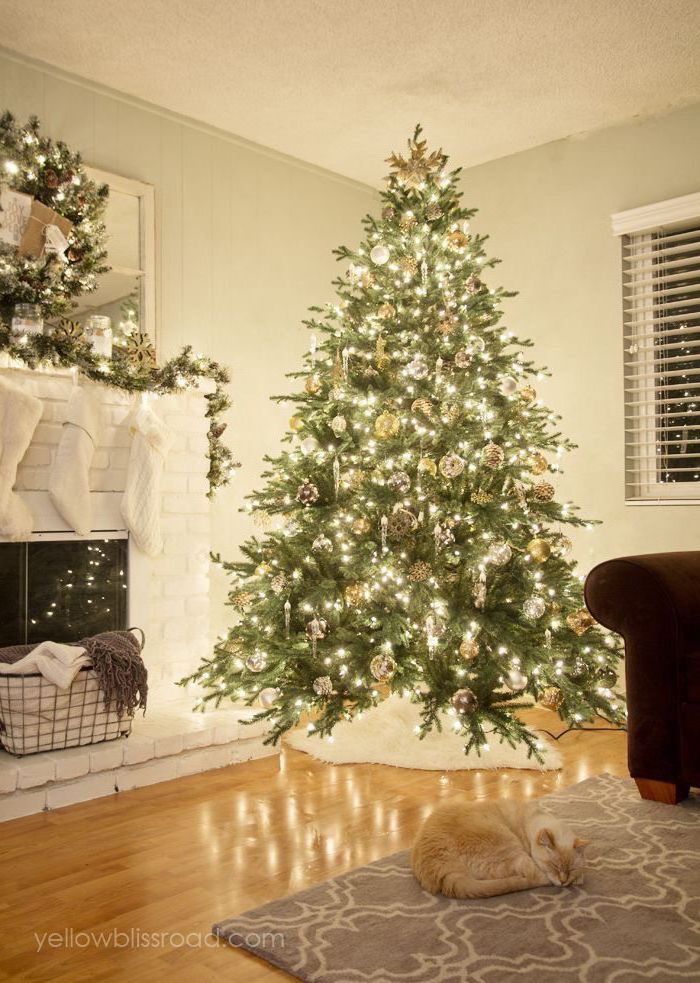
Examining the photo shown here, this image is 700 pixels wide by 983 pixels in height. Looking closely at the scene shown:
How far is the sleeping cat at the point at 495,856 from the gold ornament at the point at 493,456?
140 centimetres

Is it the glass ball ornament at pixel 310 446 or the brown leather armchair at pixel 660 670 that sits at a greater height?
the glass ball ornament at pixel 310 446

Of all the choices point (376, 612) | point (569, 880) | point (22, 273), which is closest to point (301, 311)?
point (22, 273)

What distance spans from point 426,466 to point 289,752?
1254 millimetres

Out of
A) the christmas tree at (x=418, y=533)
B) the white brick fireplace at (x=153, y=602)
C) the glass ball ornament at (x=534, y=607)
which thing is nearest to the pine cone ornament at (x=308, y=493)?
the christmas tree at (x=418, y=533)

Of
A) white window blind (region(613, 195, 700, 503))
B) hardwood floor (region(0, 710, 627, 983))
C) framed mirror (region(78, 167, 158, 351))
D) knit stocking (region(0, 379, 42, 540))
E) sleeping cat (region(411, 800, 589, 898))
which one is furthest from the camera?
white window blind (region(613, 195, 700, 503))

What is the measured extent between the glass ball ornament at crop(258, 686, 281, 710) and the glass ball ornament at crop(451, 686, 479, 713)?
2.11 ft

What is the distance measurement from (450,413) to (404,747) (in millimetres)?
1282

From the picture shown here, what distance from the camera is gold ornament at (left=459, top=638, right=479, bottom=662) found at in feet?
10.1

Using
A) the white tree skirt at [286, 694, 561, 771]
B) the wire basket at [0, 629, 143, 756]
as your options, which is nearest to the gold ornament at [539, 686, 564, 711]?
the white tree skirt at [286, 694, 561, 771]

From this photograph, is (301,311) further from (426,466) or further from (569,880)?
(569,880)

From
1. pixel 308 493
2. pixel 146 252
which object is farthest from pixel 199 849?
pixel 146 252

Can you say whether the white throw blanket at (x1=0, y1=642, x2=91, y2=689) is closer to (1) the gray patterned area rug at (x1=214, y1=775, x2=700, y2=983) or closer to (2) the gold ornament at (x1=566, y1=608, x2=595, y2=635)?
(1) the gray patterned area rug at (x1=214, y1=775, x2=700, y2=983)

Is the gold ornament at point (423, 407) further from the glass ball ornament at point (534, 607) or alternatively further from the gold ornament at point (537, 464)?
the glass ball ornament at point (534, 607)

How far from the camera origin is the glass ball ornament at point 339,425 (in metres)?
3.28
